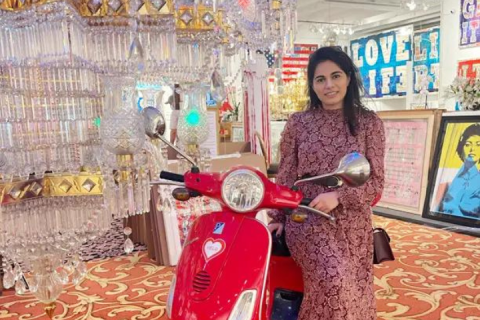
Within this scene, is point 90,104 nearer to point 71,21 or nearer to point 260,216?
point 71,21

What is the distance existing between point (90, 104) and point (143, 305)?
1.66 meters

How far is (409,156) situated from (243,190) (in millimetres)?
3727

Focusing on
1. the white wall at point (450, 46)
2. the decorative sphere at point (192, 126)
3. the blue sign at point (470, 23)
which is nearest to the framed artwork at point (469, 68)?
the white wall at point (450, 46)

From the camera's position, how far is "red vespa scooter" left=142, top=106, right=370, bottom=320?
123cm

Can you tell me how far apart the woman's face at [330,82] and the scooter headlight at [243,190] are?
1.78ft

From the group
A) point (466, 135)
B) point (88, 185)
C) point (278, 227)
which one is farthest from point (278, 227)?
point (466, 135)

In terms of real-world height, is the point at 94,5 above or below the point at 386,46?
below

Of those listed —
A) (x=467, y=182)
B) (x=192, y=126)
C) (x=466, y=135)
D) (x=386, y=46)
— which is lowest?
(x=467, y=182)

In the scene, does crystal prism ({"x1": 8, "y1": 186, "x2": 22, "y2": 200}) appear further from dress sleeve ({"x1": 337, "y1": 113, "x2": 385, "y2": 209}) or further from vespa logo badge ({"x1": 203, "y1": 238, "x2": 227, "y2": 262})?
dress sleeve ({"x1": 337, "y1": 113, "x2": 385, "y2": 209})

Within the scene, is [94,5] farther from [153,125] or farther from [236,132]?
[236,132]

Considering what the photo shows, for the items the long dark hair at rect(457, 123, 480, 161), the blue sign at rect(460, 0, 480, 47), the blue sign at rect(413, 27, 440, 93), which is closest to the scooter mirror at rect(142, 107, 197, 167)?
the long dark hair at rect(457, 123, 480, 161)

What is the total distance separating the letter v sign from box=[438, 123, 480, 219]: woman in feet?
22.4

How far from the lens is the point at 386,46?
10477 millimetres

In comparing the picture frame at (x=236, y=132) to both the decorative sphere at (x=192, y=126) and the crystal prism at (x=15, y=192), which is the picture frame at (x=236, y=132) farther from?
the crystal prism at (x=15, y=192)
